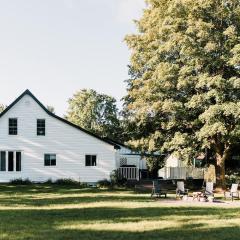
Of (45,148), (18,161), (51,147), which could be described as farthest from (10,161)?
(51,147)

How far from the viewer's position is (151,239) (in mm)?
14047

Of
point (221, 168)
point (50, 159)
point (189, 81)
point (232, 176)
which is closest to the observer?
point (189, 81)

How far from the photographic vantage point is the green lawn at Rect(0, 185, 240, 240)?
14.8 meters

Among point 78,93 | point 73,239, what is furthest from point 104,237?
point 78,93

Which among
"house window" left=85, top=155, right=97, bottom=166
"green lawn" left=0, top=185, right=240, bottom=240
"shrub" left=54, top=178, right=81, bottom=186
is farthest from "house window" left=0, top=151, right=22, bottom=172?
"green lawn" left=0, top=185, right=240, bottom=240

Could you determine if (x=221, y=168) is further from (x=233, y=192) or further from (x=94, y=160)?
(x=233, y=192)

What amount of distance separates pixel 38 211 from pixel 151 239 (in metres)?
7.95

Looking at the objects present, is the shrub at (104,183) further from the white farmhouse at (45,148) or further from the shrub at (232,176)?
the shrub at (232,176)

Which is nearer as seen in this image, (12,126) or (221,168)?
(221,168)

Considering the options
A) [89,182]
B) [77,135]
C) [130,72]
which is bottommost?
[89,182]

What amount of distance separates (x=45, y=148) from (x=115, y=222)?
2778 centimetres

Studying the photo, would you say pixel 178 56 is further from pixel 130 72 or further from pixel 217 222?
pixel 217 222

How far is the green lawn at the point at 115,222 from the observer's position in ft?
48.5

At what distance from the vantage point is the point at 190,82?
38188mm
